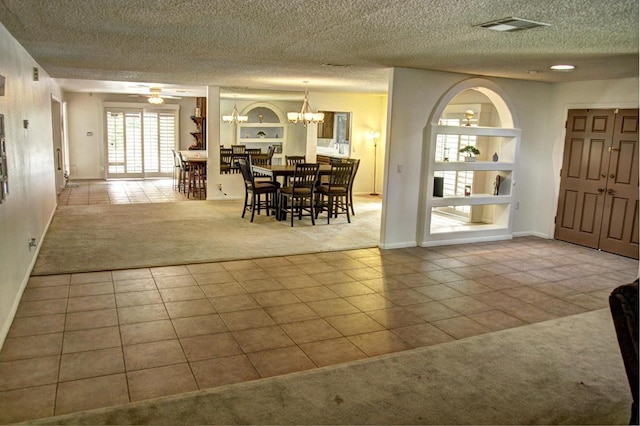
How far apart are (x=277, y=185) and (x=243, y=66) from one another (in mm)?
2255

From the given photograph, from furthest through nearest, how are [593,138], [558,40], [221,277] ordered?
[593,138] → [221,277] → [558,40]

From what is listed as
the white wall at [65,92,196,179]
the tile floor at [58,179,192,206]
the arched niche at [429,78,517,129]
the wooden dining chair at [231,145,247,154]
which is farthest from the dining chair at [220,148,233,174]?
the arched niche at [429,78,517,129]

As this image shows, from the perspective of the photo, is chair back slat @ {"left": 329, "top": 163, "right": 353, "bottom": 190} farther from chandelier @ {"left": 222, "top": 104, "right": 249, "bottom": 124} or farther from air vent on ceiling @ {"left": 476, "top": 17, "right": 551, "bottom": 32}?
air vent on ceiling @ {"left": 476, "top": 17, "right": 551, "bottom": 32}

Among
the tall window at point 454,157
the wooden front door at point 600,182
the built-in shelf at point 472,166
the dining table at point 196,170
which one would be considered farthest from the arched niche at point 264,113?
the wooden front door at point 600,182

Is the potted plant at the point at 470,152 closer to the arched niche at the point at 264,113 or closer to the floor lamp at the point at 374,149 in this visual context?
the floor lamp at the point at 374,149

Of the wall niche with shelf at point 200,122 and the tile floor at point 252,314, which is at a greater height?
the wall niche with shelf at point 200,122

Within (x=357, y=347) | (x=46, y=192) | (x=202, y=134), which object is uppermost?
(x=202, y=134)

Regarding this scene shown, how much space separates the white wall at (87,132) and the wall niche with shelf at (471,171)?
8.81m

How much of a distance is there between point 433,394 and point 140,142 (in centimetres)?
1220

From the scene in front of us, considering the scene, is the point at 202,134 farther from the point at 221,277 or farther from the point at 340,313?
the point at 340,313

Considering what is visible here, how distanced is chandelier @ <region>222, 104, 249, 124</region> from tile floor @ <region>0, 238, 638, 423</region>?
493 centimetres

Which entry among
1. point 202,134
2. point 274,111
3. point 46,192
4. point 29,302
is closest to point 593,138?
point 274,111

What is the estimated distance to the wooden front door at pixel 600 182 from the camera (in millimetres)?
6336

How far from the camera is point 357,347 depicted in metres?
3.51
